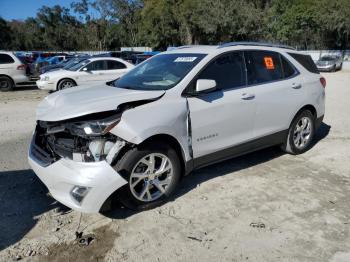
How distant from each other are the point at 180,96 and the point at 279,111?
1.87 m

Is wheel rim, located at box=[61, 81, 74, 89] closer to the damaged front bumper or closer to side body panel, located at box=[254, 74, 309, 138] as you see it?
side body panel, located at box=[254, 74, 309, 138]

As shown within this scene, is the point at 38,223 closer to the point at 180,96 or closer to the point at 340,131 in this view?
the point at 180,96

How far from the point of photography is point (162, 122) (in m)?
3.97

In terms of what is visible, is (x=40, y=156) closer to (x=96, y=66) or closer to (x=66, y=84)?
(x=66, y=84)

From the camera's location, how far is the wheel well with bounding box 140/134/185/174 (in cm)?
399

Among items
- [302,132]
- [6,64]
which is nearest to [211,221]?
[302,132]

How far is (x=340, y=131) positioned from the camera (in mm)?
7672

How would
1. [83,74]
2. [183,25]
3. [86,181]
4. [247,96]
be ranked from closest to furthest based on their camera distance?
[86,181], [247,96], [83,74], [183,25]

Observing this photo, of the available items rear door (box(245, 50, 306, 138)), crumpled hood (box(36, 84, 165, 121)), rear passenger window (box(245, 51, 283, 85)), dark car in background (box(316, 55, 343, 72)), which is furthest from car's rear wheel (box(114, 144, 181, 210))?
dark car in background (box(316, 55, 343, 72))

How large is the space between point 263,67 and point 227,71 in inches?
30.2

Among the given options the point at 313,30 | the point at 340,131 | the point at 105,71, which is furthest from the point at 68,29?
the point at 340,131

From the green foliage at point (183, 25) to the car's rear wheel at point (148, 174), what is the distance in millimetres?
38937

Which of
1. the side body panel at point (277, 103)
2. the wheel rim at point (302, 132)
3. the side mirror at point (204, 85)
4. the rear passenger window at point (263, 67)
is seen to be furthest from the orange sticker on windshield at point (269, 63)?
the side mirror at point (204, 85)

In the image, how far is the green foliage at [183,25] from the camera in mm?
41375
